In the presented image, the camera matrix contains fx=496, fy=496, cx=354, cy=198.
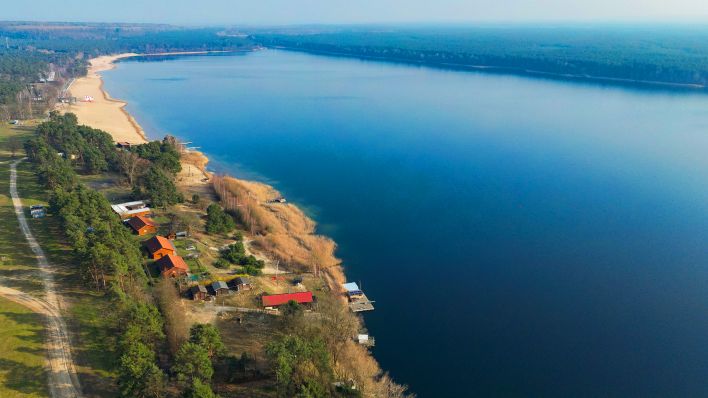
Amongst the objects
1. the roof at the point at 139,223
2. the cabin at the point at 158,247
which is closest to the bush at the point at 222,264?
the cabin at the point at 158,247

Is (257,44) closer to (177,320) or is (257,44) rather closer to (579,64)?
(579,64)

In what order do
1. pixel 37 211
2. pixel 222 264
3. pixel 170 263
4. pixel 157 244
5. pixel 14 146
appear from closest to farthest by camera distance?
1. pixel 170 263
2. pixel 222 264
3. pixel 157 244
4. pixel 37 211
5. pixel 14 146

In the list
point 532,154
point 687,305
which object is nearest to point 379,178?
point 532,154

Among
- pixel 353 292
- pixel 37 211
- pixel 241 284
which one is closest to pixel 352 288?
pixel 353 292

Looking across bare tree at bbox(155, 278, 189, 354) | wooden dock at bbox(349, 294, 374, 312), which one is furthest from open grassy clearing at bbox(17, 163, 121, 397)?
wooden dock at bbox(349, 294, 374, 312)

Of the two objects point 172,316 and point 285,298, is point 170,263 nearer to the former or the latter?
point 172,316

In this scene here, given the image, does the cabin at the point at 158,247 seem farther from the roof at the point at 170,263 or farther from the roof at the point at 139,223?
the roof at the point at 139,223
